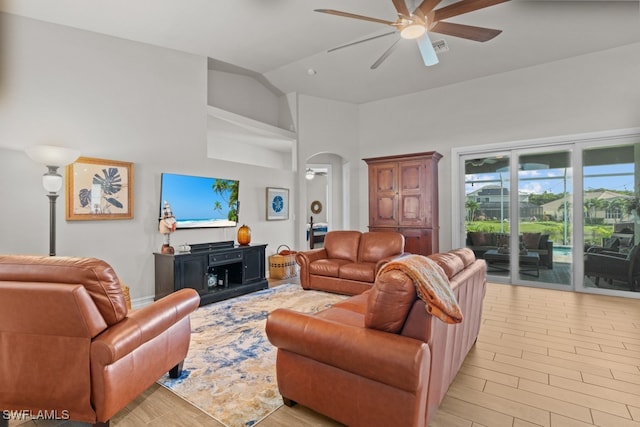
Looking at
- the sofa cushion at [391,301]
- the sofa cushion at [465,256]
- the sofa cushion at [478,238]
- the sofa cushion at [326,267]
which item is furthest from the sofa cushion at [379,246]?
the sofa cushion at [391,301]

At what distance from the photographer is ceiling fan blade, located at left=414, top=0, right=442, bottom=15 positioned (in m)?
2.71

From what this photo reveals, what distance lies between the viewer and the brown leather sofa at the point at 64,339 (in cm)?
155

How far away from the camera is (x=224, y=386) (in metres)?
2.20

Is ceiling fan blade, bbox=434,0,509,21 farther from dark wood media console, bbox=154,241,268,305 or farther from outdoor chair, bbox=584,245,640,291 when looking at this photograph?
outdoor chair, bbox=584,245,640,291

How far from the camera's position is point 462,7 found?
9.21ft

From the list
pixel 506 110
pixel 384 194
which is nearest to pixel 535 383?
pixel 384 194

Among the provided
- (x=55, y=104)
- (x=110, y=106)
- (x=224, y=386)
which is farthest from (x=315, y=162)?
(x=224, y=386)

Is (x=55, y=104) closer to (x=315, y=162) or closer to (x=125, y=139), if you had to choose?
(x=125, y=139)

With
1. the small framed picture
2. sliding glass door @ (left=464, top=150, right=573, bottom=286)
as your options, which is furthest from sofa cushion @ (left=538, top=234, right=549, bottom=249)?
the small framed picture

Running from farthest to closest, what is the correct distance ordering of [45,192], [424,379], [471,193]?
[471,193], [45,192], [424,379]

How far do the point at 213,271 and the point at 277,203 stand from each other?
1.82m

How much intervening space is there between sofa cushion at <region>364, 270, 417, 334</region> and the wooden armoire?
171 inches

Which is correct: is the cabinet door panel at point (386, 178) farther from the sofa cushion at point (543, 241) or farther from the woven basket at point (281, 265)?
the sofa cushion at point (543, 241)

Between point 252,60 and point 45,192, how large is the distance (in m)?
3.34
